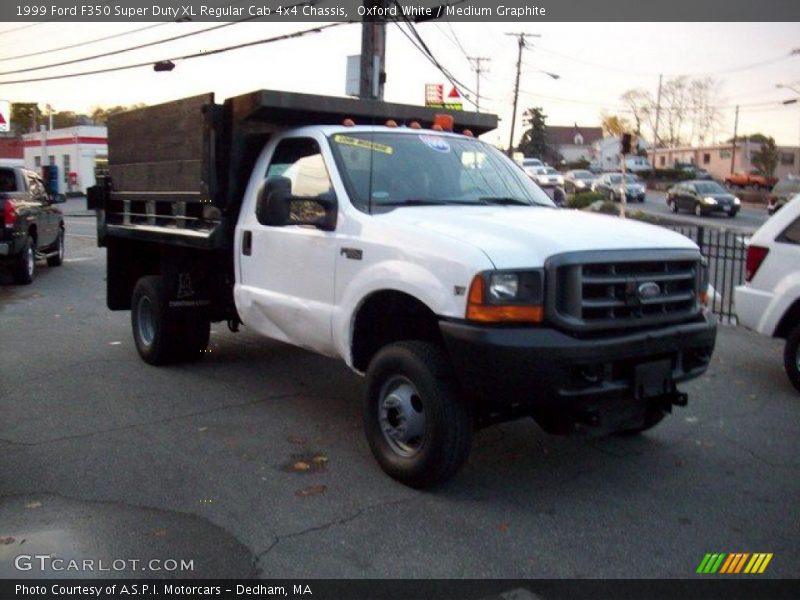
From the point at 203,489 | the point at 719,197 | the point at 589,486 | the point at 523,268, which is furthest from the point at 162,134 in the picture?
the point at 719,197

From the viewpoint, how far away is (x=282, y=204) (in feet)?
17.0

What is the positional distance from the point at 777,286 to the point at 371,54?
39.8 ft

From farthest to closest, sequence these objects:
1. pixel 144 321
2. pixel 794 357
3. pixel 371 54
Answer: pixel 371 54 → pixel 144 321 → pixel 794 357

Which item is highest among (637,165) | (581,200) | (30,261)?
(637,165)

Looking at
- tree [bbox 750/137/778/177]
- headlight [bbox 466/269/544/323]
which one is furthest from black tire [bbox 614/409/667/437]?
tree [bbox 750/137/778/177]

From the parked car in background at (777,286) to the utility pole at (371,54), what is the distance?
36.6ft

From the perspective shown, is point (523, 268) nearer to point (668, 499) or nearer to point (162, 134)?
point (668, 499)

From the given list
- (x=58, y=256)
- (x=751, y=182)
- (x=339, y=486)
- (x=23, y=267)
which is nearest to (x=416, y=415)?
(x=339, y=486)

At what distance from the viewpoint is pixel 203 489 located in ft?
15.7

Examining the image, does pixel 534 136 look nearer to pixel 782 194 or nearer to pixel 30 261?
pixel 782 194

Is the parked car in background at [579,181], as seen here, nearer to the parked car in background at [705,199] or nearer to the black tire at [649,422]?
the parked car in background at [705,199]

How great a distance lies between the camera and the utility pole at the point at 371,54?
17250mm

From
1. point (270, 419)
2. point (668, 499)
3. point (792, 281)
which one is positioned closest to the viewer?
point (668, 499)

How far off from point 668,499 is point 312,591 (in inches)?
87.5
